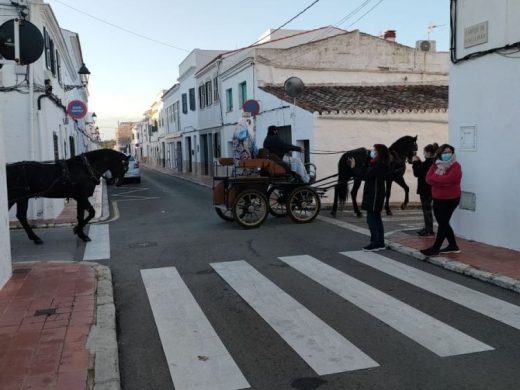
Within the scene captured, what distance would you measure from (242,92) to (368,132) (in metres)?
9.32

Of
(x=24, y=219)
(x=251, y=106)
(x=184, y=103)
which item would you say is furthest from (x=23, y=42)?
(x=184, y=103)

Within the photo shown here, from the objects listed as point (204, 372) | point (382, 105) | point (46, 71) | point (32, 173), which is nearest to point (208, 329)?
point (204, 372)

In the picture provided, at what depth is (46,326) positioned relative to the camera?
480 centimetres

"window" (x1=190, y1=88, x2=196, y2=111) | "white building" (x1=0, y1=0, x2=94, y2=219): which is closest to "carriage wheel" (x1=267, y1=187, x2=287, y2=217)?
"white building" (x1=0, y1=0, x2=94, y2=219)

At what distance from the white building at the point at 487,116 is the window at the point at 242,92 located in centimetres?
1480

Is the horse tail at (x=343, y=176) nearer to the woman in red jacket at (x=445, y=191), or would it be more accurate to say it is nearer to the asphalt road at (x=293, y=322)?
the asphalt road at (x=293, y=322)

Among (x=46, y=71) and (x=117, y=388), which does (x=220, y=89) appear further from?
(x=117, y=388)

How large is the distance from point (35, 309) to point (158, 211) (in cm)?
894

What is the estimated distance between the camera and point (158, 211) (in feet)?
46.6

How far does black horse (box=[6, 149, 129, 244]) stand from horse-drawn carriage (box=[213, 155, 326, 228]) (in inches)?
97.7

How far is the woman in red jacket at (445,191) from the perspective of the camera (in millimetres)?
7345

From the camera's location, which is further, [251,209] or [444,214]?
[251,209]

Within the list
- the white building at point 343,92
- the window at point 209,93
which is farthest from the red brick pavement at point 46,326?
the window at point 209,93

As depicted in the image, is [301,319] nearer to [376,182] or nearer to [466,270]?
[466,270]
